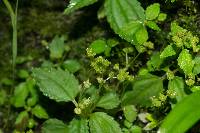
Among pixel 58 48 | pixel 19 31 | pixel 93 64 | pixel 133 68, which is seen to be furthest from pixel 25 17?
pixel 93 64

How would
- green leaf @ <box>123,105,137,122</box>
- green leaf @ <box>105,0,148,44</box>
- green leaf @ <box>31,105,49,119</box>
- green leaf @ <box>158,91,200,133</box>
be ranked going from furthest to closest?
green leaf @ <box>31,105,49,119</box> → green leaf @ <box>123,105,137,122</box> → green leaf @ <box>105,0,148,44</box> → green leaf @ <box>158,91,200,133</box>

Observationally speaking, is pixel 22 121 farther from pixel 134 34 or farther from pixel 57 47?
Answer: pixel 134 34

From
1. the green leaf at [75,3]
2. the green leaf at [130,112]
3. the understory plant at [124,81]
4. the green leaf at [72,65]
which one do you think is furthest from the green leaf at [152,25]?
the green leaf at [72,65]

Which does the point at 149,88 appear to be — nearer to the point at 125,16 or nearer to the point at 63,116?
the point at 125,16

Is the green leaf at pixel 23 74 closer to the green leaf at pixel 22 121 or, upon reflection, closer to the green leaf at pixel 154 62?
the green leaf at pixel 22 121

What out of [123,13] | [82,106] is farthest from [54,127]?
[123,13]

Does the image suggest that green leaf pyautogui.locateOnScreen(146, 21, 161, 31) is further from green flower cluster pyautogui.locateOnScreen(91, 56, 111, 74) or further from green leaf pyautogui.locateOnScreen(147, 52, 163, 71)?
green flower cluster pyautogui.locateOnScreen(91, 56, 111, 74)

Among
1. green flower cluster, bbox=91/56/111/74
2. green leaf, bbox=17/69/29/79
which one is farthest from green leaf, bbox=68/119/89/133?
green leaf, bbox=17/69/29/79
